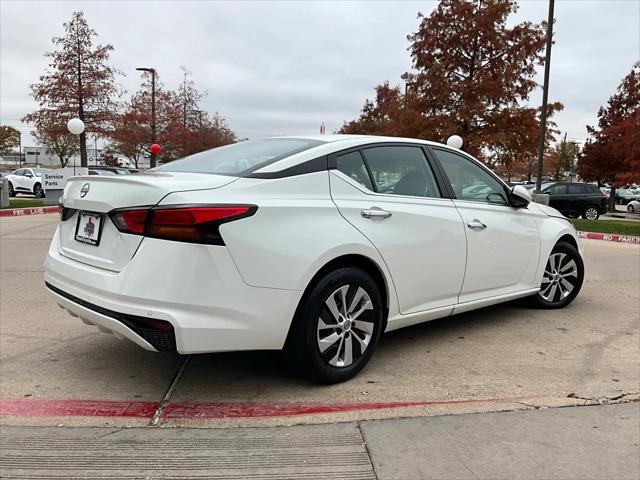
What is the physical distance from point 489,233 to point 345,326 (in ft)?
5.63

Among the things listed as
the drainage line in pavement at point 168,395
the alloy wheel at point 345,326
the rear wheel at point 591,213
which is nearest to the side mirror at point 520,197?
the alloy wheel at point 345,326

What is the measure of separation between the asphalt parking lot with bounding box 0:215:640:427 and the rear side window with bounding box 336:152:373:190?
133 centimetres

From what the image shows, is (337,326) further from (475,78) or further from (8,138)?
(8,138)

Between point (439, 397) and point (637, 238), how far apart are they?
11.6 m

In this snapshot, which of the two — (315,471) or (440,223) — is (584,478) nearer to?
(315,471)

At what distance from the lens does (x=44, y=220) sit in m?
14.6

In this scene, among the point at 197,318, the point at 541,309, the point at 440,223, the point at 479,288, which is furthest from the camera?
the point at 541,309

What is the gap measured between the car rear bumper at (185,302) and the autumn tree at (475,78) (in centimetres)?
1639

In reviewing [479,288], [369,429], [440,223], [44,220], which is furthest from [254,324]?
[44,220]

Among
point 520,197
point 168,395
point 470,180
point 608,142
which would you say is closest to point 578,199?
point 608,142

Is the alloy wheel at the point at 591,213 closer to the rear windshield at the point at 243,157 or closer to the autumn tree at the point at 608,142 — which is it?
the autumn tree at the point at 608,142

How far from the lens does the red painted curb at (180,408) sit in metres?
3.16

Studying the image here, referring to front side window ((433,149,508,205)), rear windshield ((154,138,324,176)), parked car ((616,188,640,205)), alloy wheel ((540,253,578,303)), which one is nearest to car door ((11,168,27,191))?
rear windshield ((154,138,324,176))

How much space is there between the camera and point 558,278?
18.1 feet
